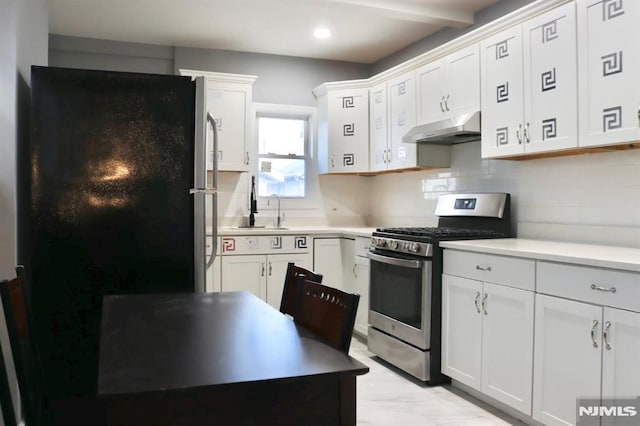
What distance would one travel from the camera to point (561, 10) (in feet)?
9.19

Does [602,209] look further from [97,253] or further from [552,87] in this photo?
[97,253]

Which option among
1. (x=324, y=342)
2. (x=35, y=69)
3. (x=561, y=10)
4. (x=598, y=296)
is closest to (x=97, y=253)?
(x=35, y=69)

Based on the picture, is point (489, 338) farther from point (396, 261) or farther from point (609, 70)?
point (609, 70)

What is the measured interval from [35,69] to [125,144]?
0.58 m

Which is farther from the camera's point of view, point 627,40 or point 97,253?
point 97,253

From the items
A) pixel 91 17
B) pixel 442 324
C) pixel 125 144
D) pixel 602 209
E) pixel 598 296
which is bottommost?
pixel 442 324

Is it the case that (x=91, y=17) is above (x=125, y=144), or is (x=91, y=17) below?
above

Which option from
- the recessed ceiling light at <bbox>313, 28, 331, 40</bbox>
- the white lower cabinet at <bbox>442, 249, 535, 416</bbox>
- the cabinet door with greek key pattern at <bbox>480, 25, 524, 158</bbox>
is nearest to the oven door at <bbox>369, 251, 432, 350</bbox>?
the white lower cabinet at <bbox>442, 249, 535, 416</bbox>

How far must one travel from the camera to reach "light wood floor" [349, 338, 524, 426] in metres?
2.67

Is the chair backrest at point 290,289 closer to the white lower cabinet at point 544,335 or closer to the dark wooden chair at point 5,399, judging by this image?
the dark wooden chair at point 5,399

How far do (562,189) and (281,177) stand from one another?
282 centimetres

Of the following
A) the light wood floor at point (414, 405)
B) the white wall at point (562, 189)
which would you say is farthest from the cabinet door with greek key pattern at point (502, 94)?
the light wood floor at point (414, 405)

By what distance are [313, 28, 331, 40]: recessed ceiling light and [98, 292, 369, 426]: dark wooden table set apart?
3.53 meters

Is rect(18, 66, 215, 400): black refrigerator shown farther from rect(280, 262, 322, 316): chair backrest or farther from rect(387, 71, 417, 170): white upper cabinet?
rect(387, 71, 417, 170): white upper cabinet
